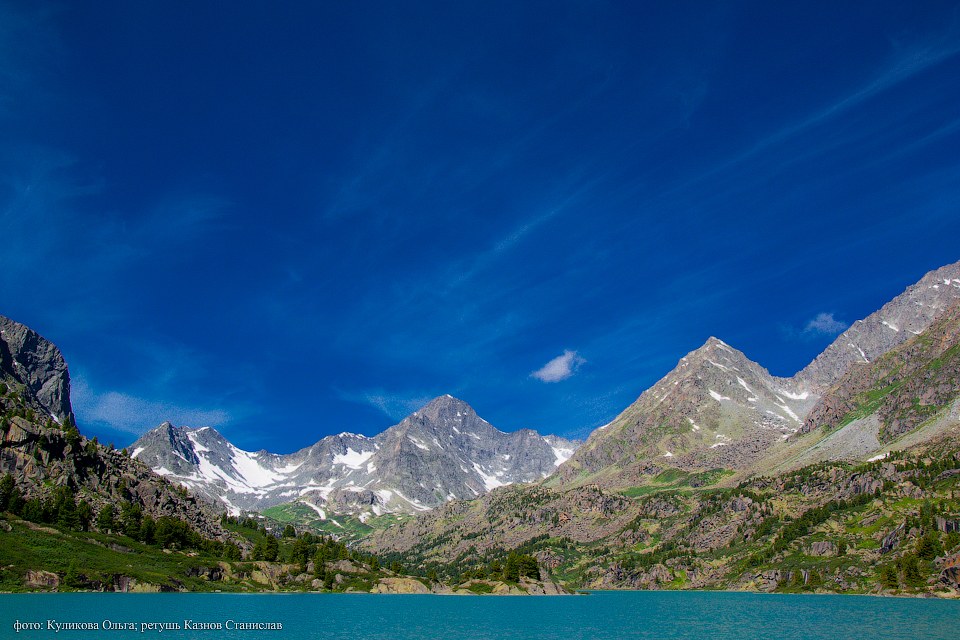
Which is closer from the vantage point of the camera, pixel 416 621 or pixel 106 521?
pixel 416 621

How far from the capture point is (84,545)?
6097 inches

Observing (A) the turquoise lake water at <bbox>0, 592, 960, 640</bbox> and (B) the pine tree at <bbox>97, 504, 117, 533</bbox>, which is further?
(B) the pine tree at <bbox>97, 504, 117, 533</bbox>

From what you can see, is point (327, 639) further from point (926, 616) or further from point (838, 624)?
point (926, 616)

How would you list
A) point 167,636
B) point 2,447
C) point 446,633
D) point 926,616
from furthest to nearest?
point 2,447, point 926,616, point 446,633, point 167,636

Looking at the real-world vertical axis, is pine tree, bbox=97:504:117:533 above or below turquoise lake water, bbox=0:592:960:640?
above

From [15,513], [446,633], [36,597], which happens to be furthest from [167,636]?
[15,513]

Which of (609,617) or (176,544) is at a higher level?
(176,544)

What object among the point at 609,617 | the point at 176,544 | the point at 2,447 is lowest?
the point at 609,617

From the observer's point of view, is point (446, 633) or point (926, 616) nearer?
point (446, 633)

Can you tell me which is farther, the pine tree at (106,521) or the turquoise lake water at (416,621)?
the pine tree at (106,521)

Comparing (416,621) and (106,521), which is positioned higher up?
(106,521)

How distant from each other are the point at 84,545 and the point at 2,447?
60826mm

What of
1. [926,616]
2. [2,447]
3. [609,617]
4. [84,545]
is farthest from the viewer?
[2,447]

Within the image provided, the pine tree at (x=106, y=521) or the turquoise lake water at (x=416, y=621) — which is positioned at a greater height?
the pine tree at (x=106, y=521)
